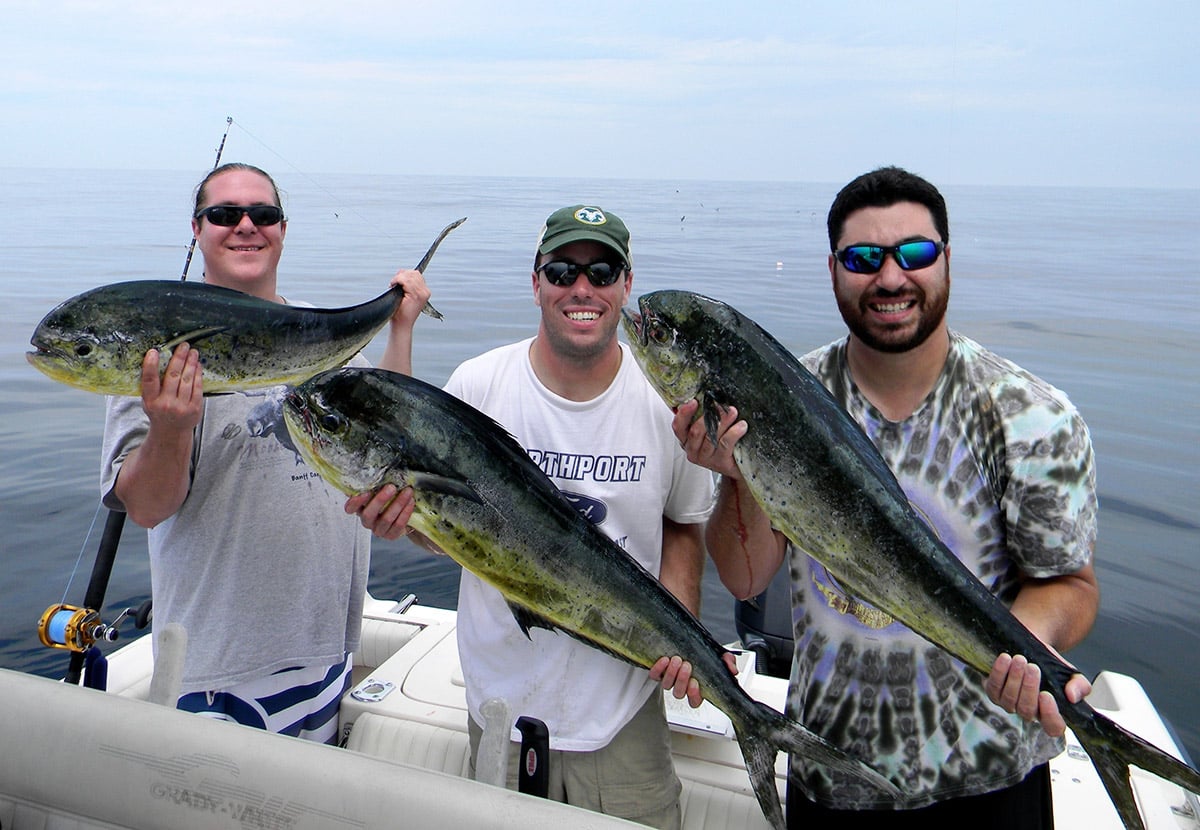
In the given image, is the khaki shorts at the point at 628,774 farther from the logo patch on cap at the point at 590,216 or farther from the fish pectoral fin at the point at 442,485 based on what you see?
the logo patch on cap at the point at 590,216

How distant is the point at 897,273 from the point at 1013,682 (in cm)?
96

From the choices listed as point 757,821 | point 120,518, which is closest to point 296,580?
point 120,518

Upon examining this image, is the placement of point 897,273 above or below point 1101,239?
below

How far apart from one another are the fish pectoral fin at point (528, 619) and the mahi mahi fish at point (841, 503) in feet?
→ 1.93

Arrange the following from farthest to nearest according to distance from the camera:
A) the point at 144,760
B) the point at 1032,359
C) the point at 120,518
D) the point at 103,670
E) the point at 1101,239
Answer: the point at 1101,239, the point at 1032,359, the point at 120,518, the point at 103,670, the point at 144,760

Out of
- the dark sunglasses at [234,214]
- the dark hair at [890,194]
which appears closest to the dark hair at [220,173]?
the dark sunglasses at [234,214]

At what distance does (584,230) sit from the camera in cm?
227

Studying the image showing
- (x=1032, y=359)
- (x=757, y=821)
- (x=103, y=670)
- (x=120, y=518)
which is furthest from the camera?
(x=1032, y=359)

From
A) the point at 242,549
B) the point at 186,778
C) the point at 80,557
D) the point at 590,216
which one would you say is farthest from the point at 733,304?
the point at 186,778

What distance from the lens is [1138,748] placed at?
71.6 inches

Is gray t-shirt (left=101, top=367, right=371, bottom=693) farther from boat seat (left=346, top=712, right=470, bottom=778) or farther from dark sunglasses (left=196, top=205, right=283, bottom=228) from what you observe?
boat seat (left=346, top=712, right=470, bottom=778)

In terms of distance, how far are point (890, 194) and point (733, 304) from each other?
1715 centimetres

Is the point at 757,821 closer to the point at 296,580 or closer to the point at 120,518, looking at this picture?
the point at 296,580

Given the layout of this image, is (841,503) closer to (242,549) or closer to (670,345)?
(670,345)
